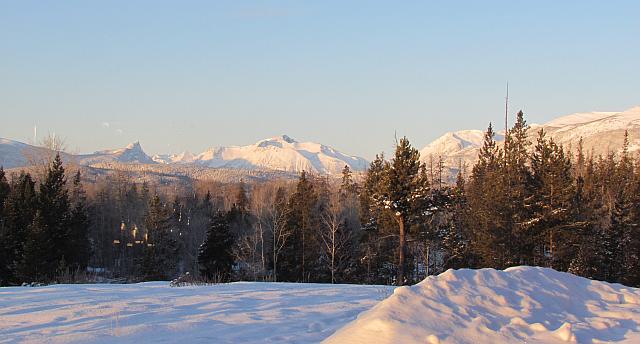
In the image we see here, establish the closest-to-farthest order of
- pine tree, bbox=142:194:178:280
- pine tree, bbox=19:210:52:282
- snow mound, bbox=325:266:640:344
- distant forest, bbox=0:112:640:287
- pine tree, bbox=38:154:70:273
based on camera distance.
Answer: snow mound, bbox=325:266:640:344
distant forest, bbox=0:112:640:287
pine tree, bbox=19:210:52:282
pine tree, bbox=38:154:70:273
pine tree, bbox=142:194:178:280

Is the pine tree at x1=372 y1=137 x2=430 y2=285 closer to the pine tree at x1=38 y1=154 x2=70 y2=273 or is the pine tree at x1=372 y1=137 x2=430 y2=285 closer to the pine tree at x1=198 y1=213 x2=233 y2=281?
the pine tree at x1=198 y1=213 x2=233 y2=281

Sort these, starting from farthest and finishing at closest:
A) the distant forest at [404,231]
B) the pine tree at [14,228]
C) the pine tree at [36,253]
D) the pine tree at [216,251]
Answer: the pine tree at [216,251] < the pine tree at [14,228] < the pine tree at [36,253] < the distant forest at [404,231]

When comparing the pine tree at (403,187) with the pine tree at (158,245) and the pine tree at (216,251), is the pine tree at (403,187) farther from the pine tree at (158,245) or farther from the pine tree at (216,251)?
the pine tree at (158,245)

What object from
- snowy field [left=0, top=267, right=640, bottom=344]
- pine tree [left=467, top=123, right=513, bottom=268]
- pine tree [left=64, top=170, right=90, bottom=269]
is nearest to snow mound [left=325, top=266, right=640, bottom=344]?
snowy field [left=0, top=267, right=640, bottom=344]

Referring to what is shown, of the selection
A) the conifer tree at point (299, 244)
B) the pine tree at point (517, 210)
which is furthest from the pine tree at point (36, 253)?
the pine tree at point (517, 210)

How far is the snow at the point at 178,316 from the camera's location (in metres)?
6.72

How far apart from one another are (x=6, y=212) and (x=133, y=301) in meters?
30.5

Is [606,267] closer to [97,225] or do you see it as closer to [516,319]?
[516,319]

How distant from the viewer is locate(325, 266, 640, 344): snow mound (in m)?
5.84

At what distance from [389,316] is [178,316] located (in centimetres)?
368

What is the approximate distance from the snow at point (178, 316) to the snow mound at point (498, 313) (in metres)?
1.14

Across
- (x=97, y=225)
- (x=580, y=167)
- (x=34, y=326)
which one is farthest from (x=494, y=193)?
(x=580, y=167)

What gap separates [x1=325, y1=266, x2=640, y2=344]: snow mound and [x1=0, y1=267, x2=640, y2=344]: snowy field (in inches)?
0.6

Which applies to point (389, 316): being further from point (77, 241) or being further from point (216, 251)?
point (77, 241)
